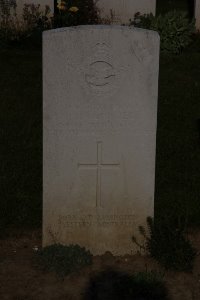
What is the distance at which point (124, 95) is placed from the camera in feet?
17.4

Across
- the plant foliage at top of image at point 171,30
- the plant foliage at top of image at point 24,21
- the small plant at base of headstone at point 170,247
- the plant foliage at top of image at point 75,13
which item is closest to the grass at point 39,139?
the plant foliage at top of image at point 171,30

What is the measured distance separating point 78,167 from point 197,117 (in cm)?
411

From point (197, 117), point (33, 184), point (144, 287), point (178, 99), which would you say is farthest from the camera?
point (178, 99)

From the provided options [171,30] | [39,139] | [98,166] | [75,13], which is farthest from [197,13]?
[98,166]

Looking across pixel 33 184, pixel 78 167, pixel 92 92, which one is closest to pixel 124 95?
pixel 92 92

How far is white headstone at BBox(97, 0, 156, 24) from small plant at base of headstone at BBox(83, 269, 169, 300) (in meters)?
9.04

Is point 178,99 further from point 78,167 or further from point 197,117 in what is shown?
point 78,167

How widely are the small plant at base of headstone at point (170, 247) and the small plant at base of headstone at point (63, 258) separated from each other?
492 millimetres

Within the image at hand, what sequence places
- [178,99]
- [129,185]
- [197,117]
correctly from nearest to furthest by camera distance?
[129,185]
[197,117]
[178,99]

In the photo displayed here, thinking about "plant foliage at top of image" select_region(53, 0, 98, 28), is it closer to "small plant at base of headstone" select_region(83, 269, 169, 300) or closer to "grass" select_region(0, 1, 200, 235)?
"grass" select_region(0, 1, 200, 235)

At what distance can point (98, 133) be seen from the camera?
5.35 metres

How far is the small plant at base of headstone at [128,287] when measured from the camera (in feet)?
16.5

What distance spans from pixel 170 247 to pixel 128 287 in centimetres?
50

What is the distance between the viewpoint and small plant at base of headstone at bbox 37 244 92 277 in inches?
212
